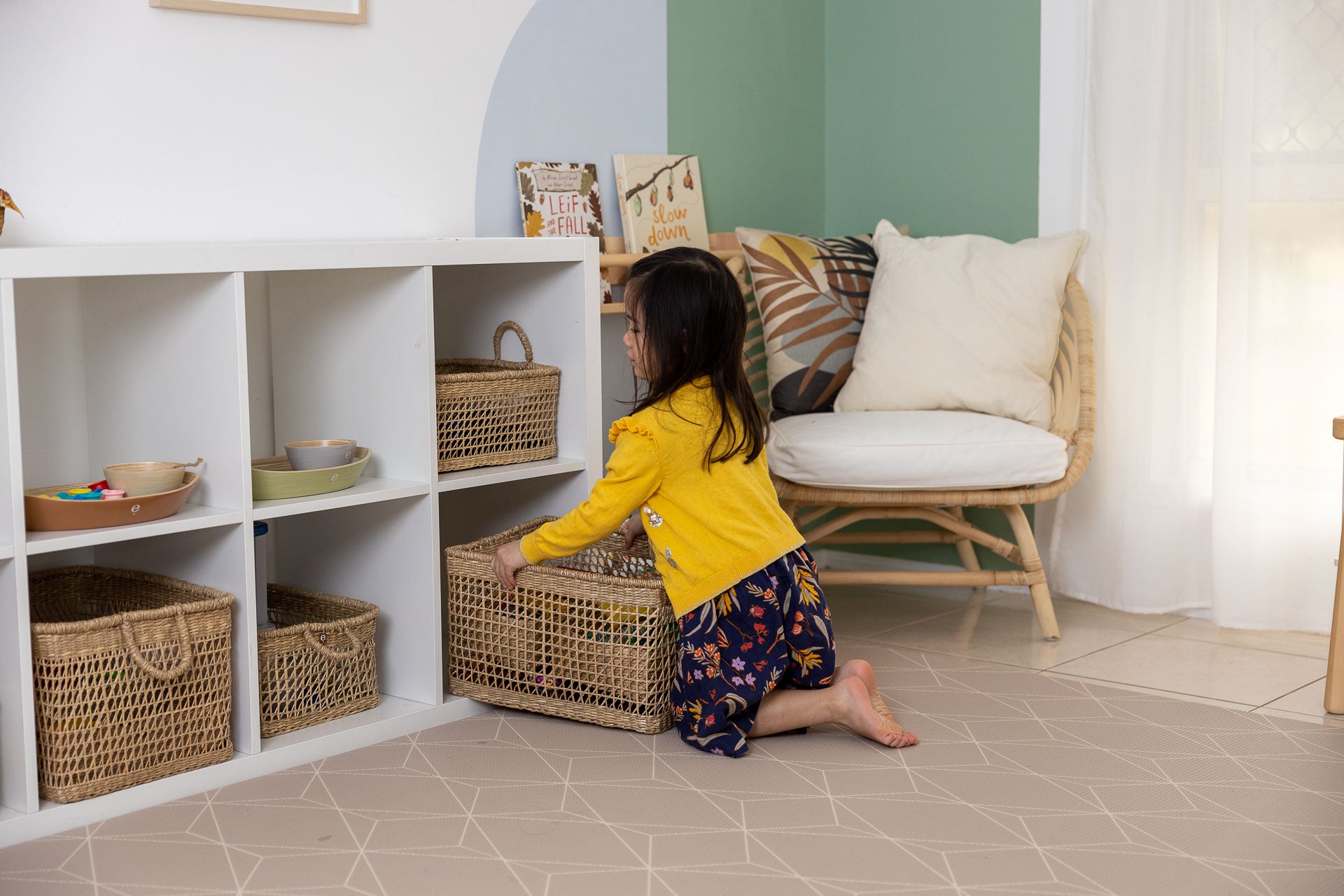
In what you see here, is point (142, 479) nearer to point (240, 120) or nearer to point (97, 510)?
point (97, 510)

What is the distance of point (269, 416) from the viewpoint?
2.26 meters

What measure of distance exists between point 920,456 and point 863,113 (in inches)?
45.3

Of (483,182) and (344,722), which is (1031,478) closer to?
(483,182)

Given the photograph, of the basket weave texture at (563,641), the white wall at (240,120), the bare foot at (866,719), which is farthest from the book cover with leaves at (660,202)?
the bare foot at (866,719)

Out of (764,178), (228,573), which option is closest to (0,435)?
(228,573)

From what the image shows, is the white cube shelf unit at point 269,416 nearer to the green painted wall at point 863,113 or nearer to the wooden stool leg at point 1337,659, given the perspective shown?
the green painted wall at point 863,113

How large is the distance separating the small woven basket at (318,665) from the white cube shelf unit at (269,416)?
0.03 m

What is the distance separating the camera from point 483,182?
251cm

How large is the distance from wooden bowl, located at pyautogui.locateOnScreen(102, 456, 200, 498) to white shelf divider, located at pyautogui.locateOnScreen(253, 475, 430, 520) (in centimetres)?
12

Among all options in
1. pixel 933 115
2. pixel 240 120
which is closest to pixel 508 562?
pixel 240 120

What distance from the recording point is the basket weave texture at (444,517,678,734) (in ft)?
6.61

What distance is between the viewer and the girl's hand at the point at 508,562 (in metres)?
2.03

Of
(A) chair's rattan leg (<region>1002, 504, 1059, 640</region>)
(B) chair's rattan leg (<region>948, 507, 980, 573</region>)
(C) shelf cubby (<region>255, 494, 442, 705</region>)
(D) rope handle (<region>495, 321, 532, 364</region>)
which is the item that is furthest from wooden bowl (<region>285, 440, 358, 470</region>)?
(B) chair's rattan leg (<region>948, 507, 980, 573</region>)

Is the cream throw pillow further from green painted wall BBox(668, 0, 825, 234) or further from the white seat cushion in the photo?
green painted wall BBox(668, 0, 825, 234)
